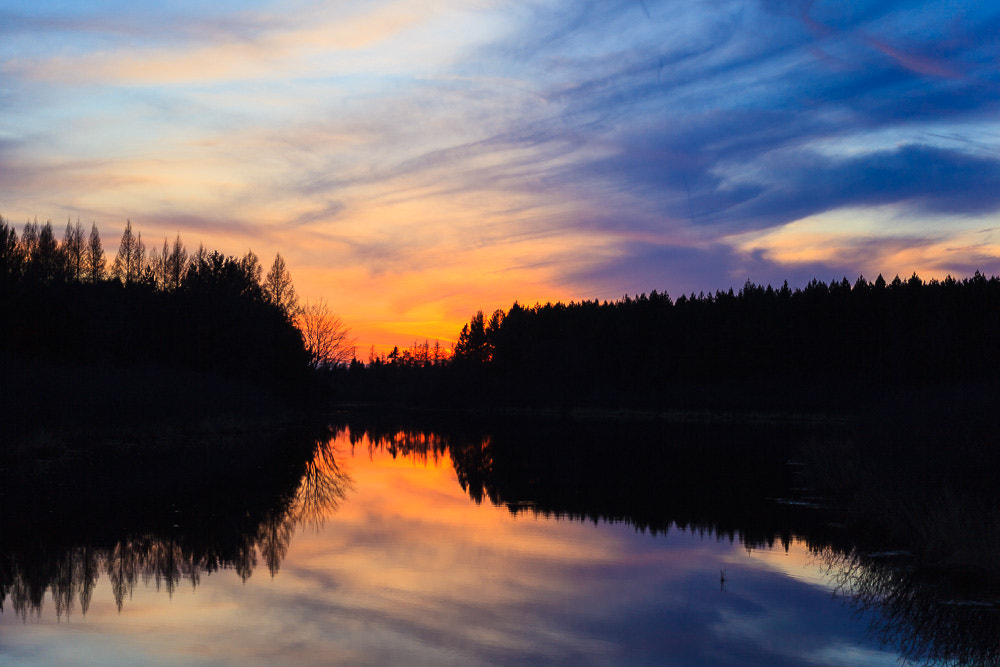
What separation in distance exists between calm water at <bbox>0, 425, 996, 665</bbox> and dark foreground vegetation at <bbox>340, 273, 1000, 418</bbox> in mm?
74140

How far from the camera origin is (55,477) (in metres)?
25.5

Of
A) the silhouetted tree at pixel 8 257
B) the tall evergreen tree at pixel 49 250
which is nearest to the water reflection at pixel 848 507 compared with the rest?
the silhouetted tree at pixel 8 257

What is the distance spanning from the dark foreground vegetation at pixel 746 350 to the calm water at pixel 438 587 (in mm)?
74140

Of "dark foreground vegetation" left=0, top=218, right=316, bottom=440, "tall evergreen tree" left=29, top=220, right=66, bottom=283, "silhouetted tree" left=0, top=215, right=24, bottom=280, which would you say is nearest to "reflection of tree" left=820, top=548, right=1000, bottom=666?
"dark foreground vegetation" left=0, top=218, right=316, bottom=440

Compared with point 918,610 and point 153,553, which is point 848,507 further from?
point 153,553

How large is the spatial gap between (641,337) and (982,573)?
113291 millimetres

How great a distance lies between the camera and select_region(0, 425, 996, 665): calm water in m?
10.4

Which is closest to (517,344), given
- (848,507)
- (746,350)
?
(746,350)

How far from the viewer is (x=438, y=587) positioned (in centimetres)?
1390

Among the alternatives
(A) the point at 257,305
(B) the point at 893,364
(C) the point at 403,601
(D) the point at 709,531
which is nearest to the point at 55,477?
(C) the point at 403,601

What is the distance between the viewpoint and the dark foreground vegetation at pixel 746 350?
327ft

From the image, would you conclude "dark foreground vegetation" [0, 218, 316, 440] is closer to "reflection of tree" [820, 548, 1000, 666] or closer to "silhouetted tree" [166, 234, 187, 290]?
"silhouetted tree" [166, 234, 187, 290]

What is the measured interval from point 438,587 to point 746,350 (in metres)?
108

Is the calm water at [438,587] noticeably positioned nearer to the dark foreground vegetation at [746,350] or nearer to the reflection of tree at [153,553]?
the reflection of tree at [153,553]
